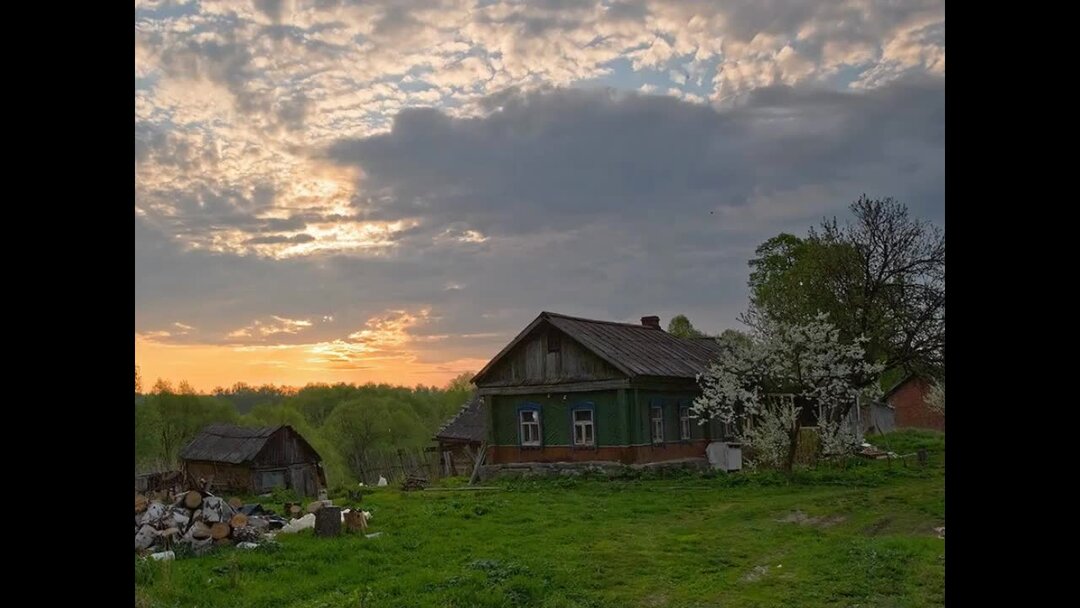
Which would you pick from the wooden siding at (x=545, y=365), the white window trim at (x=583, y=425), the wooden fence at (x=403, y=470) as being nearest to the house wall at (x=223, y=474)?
the wooden fence at (x=403, y=470)

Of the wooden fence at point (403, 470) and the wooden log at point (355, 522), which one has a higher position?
the wooden log at point (355, 522)

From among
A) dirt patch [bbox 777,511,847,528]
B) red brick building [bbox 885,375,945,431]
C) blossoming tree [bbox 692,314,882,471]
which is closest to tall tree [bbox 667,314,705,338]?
red brick building [bbox 885,375,945,431]

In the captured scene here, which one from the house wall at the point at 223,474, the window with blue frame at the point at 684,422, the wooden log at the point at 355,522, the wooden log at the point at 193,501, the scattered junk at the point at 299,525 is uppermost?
the window with blue frame at the point at 684,422

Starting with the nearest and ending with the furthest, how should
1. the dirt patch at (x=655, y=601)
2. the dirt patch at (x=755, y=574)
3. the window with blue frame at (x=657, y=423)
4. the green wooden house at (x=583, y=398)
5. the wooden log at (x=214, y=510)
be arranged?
the dirt patch at (x=655, y=601)
the dirt patch at (x=755, y=574)
the wooden log at (x=214, y=510)
the green wooden house at (x=583, y=398)
the window with blue frame at (x=657, y=423)

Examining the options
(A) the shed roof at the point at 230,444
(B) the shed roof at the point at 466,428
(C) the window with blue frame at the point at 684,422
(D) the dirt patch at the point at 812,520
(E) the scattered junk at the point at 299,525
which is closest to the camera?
(D) the dirt patch at the point at 812,520

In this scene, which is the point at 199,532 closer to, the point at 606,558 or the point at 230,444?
the point at 606,558

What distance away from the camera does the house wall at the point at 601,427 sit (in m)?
23.8

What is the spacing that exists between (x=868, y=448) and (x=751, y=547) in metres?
17.3

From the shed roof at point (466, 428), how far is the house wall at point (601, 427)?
8360 millimetres

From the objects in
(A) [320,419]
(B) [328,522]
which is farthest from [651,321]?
(A) [320,419]

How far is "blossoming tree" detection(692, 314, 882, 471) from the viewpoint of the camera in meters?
21.7

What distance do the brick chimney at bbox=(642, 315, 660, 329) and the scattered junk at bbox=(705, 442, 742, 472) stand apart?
855 centimetres

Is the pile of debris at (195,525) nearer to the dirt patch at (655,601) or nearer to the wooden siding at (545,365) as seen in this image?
the dirt patch at (655,601)
